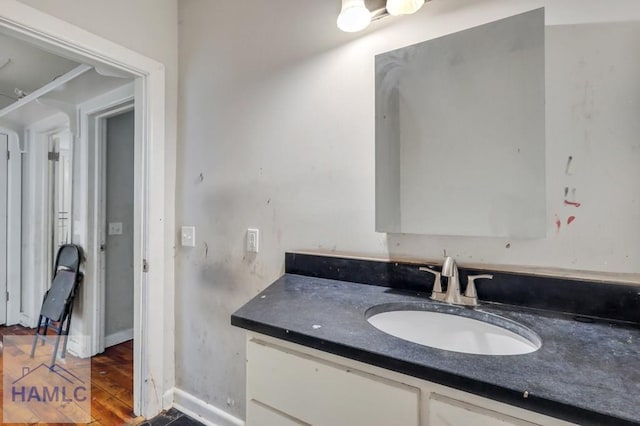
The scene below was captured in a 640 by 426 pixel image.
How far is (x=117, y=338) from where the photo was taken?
250 cm

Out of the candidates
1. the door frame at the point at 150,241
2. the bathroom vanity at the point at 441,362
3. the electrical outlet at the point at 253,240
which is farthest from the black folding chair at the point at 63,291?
the bathroom vanity at the point at 441,362

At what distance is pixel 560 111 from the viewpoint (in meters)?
0.85

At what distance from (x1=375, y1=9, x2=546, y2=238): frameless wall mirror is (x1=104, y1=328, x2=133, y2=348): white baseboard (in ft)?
8.46

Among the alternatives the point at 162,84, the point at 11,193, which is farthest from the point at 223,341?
the point at 11,193

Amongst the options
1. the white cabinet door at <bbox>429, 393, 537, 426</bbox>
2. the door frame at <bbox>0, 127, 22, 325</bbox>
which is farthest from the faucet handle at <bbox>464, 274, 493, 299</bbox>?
the door frame at <bbox>0, 127, 22, 325</bbox>

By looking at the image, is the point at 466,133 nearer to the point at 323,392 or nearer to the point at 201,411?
A: the point at 323,392

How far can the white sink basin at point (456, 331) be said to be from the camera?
0.78 meters

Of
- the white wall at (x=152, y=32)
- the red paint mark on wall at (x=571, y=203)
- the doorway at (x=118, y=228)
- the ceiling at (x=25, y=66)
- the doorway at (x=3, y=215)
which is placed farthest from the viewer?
the doorway at (x=3, y=215)

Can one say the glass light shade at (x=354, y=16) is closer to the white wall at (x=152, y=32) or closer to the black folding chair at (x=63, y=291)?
the white wall at (x=152, y=32)

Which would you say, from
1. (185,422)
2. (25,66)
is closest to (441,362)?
(185,422)

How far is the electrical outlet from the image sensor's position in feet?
4.60

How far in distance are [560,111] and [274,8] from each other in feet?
4.02

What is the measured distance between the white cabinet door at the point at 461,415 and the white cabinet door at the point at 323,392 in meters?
0.03

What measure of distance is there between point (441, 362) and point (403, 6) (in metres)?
1.10
